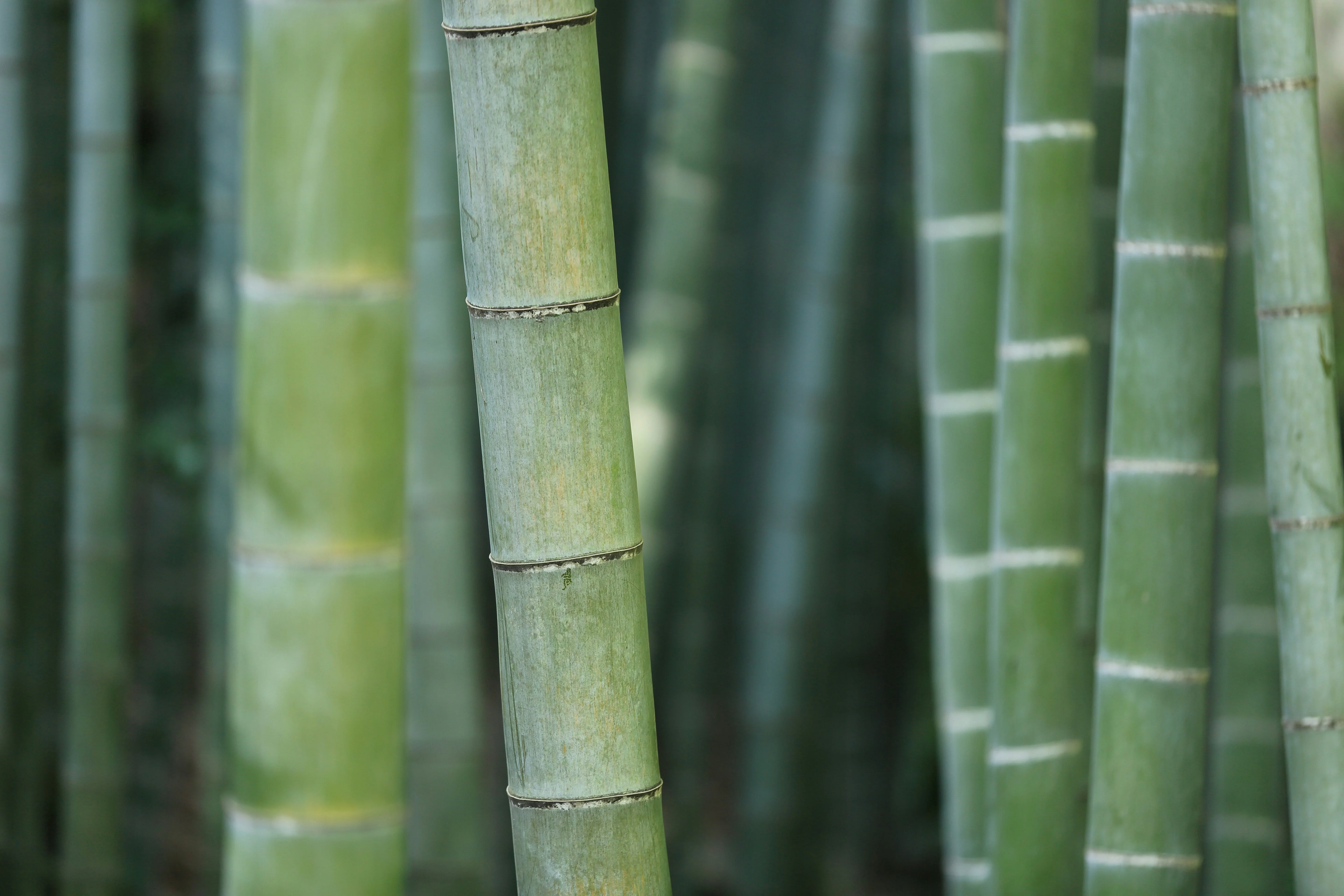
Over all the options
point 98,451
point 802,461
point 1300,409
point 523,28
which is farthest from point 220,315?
point 1300,409

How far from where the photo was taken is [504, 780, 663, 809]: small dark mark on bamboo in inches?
26.2

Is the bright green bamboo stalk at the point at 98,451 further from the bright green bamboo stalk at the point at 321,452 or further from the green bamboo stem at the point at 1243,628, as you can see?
the green bamboo stem at the point at 1243,628

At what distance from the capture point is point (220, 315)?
5.68ft

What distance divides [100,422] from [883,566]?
1728mm

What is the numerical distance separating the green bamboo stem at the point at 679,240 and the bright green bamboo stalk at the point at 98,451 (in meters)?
0.70

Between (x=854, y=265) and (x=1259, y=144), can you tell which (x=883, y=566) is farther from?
(x=1259, y=144)

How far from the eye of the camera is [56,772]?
2.13 m

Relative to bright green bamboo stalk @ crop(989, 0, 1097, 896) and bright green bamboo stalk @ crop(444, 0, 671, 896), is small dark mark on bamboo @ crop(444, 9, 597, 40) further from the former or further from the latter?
bright green bamboo stalk @ crop(989, 0, 1097, 896)

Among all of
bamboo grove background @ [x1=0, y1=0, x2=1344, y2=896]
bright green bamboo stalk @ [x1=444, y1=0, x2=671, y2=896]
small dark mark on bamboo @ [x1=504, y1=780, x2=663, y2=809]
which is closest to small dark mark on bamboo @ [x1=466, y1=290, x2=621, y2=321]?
bright green bamboo stalk @ [x1=444, y1=0, x2=671, y2=896]

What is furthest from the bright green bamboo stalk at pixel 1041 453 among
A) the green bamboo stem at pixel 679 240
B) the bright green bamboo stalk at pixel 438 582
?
the green bamboo stem at pixel 679 240

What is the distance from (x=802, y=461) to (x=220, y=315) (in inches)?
35.3

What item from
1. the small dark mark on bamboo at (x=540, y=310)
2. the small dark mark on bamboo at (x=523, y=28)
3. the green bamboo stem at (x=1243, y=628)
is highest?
the small dark mark on bamboo at (x=523, y=28)

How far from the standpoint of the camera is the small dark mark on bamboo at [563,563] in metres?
0.64

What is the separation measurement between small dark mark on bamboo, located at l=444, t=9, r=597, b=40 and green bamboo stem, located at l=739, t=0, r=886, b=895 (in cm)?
134
